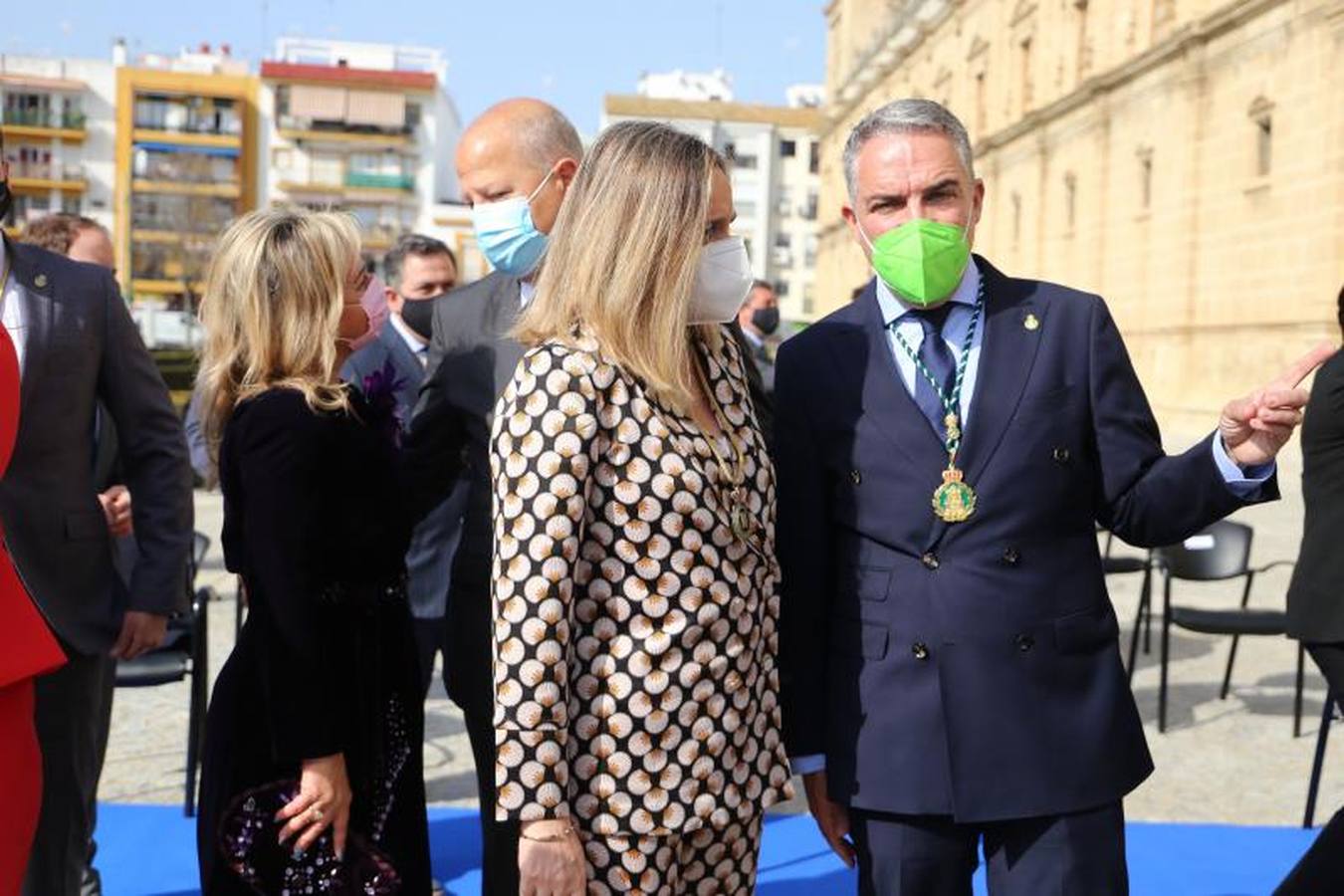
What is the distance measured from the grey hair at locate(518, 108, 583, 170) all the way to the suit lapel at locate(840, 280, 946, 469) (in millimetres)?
998

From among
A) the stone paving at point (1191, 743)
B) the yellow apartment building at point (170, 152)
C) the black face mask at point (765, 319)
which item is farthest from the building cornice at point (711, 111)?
the stone paving at point (1191, 743)

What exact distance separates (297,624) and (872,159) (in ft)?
4.58

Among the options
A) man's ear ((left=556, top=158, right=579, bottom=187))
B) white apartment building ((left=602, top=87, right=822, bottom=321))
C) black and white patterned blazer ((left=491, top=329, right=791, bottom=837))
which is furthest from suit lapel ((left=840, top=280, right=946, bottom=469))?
white apartment building ((left=602, top=87, right=822, bottom=321))

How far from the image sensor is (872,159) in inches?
111

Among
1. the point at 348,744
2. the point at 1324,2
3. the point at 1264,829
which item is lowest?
the point at 1264,829

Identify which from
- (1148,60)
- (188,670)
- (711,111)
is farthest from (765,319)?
(711,111)

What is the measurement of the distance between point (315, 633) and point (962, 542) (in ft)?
3.93

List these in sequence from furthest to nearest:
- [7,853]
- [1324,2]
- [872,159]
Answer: [1324,2] < [872,159] < [7,853]

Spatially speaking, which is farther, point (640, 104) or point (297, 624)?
point (640, 104)

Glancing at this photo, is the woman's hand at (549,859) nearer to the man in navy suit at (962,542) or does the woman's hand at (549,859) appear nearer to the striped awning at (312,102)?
the man in navy suit at (962,542)

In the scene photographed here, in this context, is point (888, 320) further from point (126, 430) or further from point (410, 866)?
point (126, 430)

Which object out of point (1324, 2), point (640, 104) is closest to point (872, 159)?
point (1324, 2)

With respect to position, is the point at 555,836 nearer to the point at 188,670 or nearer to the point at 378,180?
the point at 188,670

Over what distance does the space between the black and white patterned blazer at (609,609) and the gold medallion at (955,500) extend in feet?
1.41
